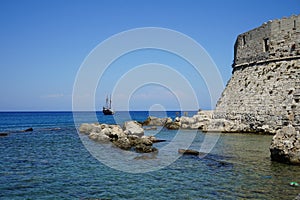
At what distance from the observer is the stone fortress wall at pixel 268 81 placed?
21375 mm

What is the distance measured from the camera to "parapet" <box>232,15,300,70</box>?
74.2 ft

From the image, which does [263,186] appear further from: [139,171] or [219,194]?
[139,171]

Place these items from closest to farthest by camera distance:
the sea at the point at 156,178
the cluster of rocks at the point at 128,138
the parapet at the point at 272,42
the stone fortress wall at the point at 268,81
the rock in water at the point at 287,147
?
the sea at the point at 156,178 < the rock in water at the point at 287,147 < the cluster of rocks at the point at 128,138 < the stone fortress wall at the point at 268,81 < the parapet at the point at 272,42

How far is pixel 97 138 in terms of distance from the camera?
22.3 m

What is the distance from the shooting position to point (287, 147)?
11.9 m

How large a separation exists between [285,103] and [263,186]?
1357cm

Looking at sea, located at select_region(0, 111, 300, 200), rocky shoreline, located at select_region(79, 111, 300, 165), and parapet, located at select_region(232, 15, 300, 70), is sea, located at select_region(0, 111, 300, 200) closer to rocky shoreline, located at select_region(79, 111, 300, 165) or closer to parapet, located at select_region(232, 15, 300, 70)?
rocky shoreline, located at select_region(79, 111, 300, 165)

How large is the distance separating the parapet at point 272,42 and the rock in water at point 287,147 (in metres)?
12.3

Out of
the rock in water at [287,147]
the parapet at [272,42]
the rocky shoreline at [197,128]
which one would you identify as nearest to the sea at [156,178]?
the rock in water at [287,147]

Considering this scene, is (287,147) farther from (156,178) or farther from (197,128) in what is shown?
(197,128)

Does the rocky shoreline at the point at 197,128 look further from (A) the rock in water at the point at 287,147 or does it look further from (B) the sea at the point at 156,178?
(B) the sea at the point at 156,178

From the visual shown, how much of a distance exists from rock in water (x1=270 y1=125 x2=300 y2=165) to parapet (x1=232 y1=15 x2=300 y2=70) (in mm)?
12332

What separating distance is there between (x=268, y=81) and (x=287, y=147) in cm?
1298

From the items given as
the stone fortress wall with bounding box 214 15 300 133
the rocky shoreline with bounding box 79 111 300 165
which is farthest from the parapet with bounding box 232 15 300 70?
the rocky shoreline with bounding box 79 111 300 165
